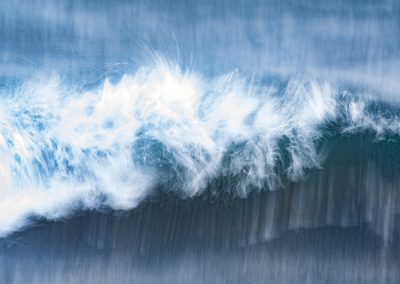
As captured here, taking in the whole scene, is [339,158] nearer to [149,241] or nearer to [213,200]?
[213,200]

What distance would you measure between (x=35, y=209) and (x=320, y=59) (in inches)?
21.9

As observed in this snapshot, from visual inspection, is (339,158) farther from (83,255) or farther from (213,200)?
(83,255)

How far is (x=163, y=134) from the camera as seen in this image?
2.55ft

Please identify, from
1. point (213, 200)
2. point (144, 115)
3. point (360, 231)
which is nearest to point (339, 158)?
point (360, 231)

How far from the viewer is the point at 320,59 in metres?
0.80

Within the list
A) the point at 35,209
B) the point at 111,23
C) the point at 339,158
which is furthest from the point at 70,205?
the point at 339,158

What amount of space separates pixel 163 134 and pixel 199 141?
63 millimetres

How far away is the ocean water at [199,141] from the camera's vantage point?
0.77 m

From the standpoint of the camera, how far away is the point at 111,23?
80 cm

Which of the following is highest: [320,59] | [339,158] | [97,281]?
→ [320,59]

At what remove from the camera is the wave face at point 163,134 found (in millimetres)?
767

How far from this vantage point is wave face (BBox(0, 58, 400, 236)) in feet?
Result: 2.52

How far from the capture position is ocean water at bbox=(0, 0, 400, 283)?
0.77 metres

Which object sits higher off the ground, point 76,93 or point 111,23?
point 111,23
